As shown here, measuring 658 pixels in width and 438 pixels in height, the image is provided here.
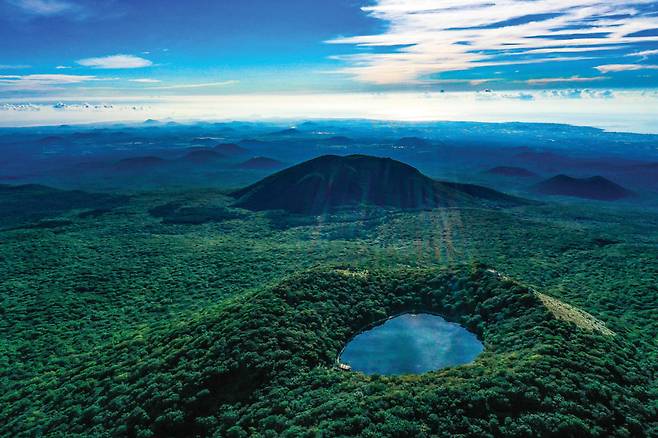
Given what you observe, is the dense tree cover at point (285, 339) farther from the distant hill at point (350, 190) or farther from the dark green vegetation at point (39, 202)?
the dark green vegetation at point (39, 202)

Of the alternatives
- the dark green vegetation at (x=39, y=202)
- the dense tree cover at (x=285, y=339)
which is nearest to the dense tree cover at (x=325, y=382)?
the dense tree cover at (x=285, y=339)

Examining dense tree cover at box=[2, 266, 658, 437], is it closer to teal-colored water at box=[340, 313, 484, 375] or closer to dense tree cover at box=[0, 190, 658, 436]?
dense tree cover at box=[0, 190, 658, 436]

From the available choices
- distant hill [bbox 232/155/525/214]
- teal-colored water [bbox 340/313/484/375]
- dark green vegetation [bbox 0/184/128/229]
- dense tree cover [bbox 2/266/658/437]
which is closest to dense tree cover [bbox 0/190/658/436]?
dense tree cover [bbox 2/266/658/437]

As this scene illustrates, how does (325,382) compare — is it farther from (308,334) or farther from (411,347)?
(411,347)

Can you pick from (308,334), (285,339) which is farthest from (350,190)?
(285,339)

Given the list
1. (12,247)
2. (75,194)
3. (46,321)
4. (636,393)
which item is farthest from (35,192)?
(636,393)

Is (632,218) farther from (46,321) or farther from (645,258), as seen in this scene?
(46,321)
